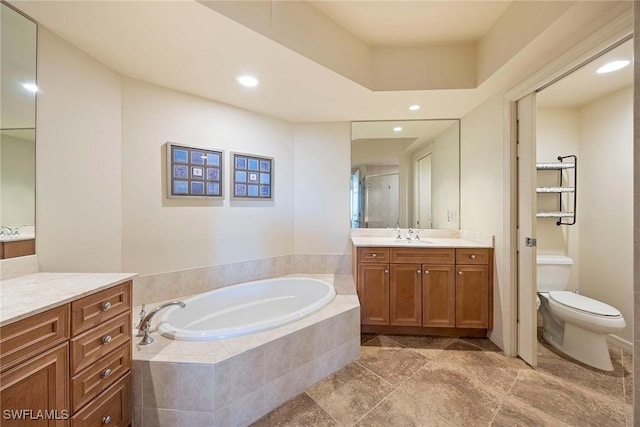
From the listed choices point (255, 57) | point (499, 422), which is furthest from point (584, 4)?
point (499, 422)

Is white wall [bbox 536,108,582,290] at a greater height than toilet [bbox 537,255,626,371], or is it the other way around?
white wall [bbox 536,108,582,290]

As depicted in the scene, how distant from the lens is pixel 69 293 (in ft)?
3.22

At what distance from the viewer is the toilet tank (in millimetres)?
2273

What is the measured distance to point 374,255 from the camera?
2283 mm

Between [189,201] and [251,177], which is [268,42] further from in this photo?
[189,201]

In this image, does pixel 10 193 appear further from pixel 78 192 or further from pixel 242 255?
pixel 242 255

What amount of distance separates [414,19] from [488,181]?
149cm

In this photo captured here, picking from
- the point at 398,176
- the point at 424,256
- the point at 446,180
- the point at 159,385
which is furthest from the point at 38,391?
the point at 446,180

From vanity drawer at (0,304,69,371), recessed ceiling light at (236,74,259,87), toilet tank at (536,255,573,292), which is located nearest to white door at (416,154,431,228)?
toilet tank at (536,255,573,292)

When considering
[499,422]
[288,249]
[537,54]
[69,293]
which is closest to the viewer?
[69,293]

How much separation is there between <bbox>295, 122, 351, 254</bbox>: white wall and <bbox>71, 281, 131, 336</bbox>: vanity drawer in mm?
1814

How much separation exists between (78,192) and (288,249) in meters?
1.81

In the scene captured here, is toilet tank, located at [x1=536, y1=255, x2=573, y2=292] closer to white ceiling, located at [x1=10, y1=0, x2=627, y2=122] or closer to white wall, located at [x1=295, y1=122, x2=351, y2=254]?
white ceiling, located at [x1=10, y1=0, x2=627, y2=122]

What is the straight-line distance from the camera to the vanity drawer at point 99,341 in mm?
976
